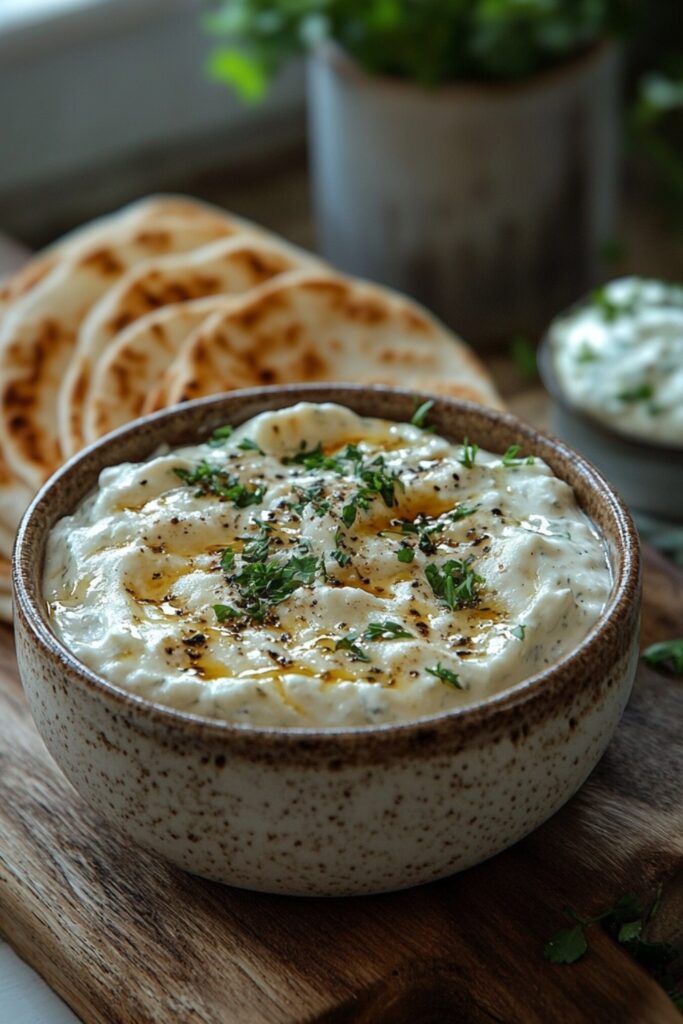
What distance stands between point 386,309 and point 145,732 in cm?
203

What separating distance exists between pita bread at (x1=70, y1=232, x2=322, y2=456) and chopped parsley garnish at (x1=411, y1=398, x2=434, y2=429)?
876 mm

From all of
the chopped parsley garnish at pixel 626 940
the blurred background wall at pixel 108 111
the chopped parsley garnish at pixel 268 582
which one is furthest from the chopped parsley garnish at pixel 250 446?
the blurred background wall at pixel 108 111

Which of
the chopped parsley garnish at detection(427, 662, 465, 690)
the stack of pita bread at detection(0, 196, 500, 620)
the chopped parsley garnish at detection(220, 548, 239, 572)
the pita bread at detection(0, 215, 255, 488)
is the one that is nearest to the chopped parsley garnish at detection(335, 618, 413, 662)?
the chopped parsley garnish at detection(427, 662, 465, 690)

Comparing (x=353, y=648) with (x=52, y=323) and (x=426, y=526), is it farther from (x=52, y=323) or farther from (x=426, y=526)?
(x=52, y=323)

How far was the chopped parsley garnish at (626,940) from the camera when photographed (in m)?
2.65

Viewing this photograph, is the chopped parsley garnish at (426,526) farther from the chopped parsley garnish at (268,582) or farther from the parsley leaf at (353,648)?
the parsley leaf at (353,648)

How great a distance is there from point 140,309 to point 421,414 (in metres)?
1.22

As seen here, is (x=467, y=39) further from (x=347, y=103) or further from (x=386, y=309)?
(x=386, y=309)

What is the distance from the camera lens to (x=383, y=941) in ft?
8.71

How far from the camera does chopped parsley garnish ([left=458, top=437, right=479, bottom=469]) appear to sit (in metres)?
3.05

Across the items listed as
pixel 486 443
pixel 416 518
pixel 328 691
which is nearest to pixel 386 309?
pixel 486 443

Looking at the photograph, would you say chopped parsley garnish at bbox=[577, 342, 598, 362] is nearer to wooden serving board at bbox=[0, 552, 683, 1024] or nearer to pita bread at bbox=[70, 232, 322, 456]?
pita bread at bbox=[70, 232, 322, 456]

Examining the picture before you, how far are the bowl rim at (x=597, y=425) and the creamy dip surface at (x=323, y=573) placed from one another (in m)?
0.94

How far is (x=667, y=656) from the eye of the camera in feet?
10.9
